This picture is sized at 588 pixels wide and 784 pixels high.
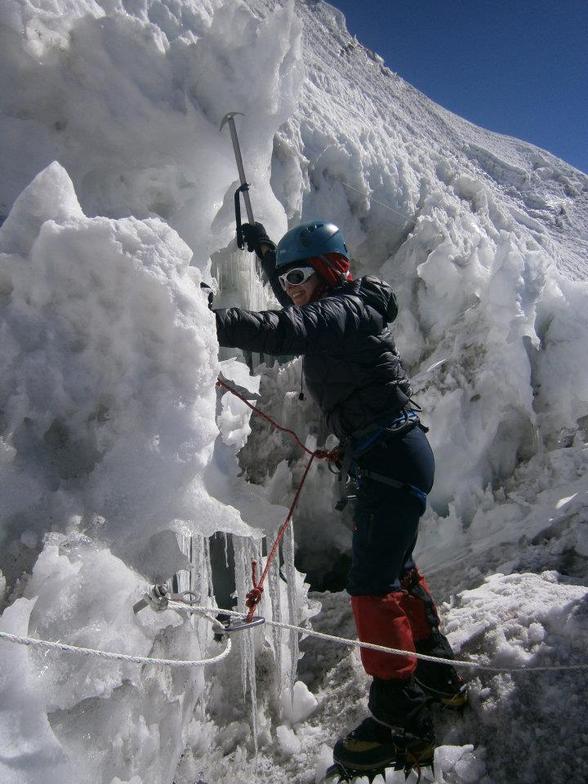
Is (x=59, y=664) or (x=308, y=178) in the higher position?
(x=308, y=178)

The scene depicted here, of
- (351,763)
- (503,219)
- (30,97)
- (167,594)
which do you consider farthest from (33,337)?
(503,219)

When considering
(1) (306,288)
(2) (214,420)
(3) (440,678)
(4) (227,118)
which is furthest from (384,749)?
(4) (227,118)

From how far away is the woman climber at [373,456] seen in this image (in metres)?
1.91

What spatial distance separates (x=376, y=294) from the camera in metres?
2.20

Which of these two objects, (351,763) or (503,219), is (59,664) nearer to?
(351,763)

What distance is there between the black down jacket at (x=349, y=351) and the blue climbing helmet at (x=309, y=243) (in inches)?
9.3

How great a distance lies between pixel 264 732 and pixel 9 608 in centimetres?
178

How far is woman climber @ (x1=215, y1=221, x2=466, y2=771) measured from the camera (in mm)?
1910

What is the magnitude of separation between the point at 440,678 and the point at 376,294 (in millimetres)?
1712

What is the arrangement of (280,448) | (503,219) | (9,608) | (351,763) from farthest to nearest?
(503,219), (280,448), (351,763), (9,608)

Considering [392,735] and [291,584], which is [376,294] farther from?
[392,735]

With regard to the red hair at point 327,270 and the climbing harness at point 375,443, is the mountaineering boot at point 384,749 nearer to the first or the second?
the climbing harness at point 375,443

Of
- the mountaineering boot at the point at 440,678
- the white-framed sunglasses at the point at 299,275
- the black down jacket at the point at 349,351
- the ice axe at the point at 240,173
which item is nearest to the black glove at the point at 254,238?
the ice axe at the point at 240,173

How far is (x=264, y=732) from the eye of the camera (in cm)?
258
